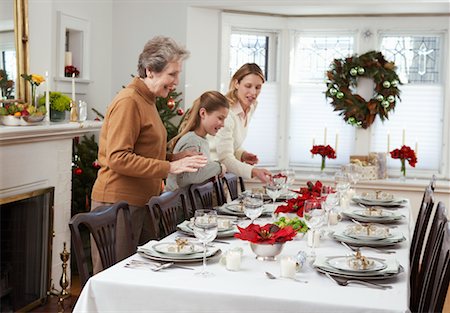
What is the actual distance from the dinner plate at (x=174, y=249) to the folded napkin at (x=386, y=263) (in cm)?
43

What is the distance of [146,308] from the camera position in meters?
2.18

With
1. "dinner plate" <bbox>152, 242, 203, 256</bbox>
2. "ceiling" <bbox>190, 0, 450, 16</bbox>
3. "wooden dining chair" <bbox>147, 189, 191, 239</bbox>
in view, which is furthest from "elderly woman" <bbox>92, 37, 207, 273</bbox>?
"ceiling" <bbox>190, 0, 450, 16</bbox>

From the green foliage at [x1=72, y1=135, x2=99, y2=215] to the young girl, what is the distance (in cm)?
145

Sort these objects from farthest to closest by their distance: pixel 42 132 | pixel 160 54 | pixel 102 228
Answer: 1. pixel 42 132
2. pixel 160 54
3. pixel 102 228

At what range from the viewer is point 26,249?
4.32 meters

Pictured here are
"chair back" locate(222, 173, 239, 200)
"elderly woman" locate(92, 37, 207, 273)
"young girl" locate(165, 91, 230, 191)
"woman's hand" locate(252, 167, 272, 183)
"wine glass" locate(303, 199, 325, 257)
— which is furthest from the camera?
"chair back" locate(222, 173, 239, 200)

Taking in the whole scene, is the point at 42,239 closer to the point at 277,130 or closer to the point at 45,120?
the point at 45,120

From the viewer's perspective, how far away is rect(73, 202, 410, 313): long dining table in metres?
2.04

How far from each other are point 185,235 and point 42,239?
1.84m

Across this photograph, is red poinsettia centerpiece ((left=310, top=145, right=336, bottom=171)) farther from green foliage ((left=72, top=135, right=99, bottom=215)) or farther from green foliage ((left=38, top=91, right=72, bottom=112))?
green foliage ((left=38, top=91, right=72, bottom=112))

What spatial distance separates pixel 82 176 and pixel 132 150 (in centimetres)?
210

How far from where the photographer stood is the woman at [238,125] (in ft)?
14.0

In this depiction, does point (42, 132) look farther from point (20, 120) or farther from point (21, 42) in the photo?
point (21, 42)

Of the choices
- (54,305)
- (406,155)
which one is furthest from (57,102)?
(406,155)
